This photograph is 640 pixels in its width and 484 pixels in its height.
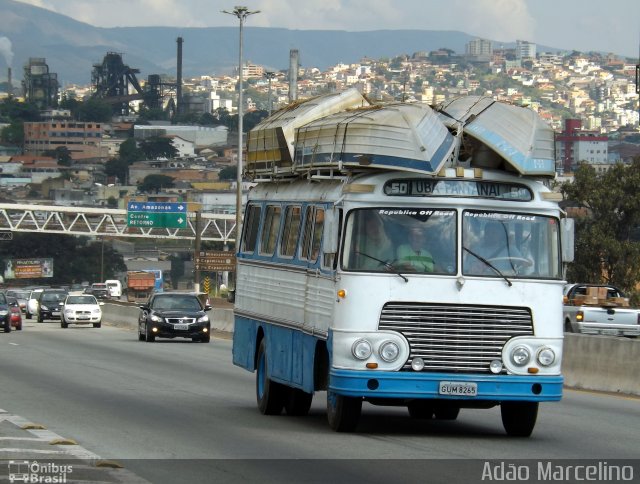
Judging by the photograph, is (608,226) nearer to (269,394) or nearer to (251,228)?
(251,228)

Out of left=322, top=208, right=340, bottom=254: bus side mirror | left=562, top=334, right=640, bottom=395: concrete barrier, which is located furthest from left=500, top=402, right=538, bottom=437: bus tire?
left=562, top=334, right=640, bottom=395: concrete barrier

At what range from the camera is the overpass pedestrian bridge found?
13374 cm

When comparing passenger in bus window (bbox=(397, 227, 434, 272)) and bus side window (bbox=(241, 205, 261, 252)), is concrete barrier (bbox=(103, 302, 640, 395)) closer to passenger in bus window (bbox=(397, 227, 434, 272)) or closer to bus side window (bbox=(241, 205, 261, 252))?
bus side window (bbox=(241, 205, 261, 252))

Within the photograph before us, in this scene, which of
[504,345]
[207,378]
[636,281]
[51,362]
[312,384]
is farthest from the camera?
[636,281]

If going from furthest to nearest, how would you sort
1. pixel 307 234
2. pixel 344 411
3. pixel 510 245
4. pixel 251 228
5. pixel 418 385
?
1. pixel 251 228
2. pixel 307 234
3. pixel 344 411
4. pixel 510 245
5. pixel 418 385

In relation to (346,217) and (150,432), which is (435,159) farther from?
(150,432)

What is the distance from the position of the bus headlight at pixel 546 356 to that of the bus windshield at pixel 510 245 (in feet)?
2.31

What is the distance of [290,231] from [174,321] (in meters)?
25.6

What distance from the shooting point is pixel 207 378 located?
86.7 ft

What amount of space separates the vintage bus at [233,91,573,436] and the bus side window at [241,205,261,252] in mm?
3454

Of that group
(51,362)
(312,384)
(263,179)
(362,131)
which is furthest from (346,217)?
(51,362)

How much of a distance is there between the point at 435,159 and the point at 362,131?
755 mm

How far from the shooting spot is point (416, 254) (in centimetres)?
1536

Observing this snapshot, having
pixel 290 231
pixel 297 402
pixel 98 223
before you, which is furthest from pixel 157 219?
pixel 290 231
